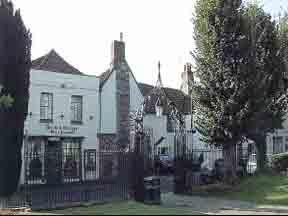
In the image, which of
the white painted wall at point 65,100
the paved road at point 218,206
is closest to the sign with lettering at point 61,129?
the white painted wall at point 65,100

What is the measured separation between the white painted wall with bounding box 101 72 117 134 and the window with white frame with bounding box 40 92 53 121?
4528 millimetres

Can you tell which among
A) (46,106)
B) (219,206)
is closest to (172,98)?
(46,106)

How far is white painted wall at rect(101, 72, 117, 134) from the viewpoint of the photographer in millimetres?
35625

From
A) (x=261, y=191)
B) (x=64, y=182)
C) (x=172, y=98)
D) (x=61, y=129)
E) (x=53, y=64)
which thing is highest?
(x=53, y=64)

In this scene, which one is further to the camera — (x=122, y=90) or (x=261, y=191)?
(x=122, y=90)

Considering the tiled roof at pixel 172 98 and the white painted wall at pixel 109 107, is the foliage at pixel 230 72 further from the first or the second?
the tiled roof at pixel 172 98

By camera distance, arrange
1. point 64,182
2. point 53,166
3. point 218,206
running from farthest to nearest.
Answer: point 64,182
point 53,166
point 218,206

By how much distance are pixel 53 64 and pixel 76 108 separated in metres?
3.26

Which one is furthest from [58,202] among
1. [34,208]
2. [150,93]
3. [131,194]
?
[150,93]

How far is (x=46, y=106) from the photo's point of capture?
32000 mm

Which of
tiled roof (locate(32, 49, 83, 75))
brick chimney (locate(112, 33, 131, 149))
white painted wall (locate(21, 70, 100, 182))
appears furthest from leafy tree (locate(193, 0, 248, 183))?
brick chimney (locate(112, 33, 131, 149))

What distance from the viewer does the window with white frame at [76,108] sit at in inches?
1320

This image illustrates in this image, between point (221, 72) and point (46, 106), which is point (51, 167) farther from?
point (46, 106)

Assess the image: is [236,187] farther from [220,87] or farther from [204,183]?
[220,87]
